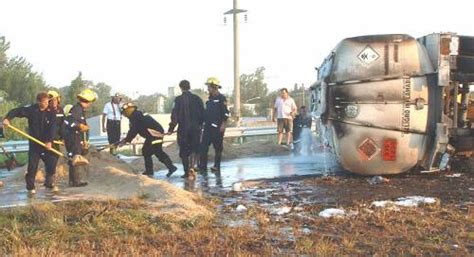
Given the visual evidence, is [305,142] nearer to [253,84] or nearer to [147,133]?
[147,133]

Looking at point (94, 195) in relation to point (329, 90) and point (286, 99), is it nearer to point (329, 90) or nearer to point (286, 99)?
point (329, 90)

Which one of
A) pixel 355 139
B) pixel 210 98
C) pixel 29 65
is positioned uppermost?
pixel 29 65

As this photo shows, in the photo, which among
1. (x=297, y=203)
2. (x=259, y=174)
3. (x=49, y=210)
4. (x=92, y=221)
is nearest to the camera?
(x=92, y=221)

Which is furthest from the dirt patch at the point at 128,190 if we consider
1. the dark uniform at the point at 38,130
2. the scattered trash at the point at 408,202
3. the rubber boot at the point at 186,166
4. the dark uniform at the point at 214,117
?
the scattered trash at the point at 408,202

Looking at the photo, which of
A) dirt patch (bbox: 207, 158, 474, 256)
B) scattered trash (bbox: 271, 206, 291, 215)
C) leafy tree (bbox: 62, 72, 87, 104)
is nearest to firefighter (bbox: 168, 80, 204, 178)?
dirt patch (bbox: 207, 158, 474, 256)

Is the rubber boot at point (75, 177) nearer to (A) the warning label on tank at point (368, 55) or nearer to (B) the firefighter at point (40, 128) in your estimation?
(B) the firefighter at point (40, 128)

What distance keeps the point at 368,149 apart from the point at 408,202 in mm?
2140

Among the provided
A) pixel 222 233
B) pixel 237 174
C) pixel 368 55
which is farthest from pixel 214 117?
pixel 222 233

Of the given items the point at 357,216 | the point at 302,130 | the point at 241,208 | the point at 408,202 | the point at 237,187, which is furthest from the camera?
the point at 302,130

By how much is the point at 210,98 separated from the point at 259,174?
1.65 m

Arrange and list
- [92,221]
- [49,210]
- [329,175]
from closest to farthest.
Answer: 1. [92,221]
2. [49,210]
3. [329,175]

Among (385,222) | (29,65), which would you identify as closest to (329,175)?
(385,222)

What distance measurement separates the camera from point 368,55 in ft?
31.1

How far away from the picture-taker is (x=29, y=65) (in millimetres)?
48844
